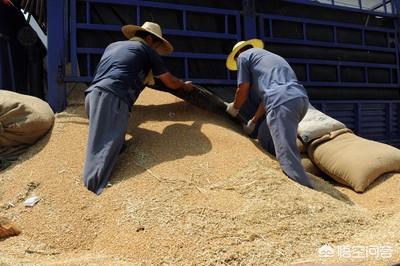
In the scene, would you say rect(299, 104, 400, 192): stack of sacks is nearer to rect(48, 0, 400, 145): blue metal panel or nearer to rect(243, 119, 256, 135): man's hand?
rect(243, 119, 256, 135): man's hand

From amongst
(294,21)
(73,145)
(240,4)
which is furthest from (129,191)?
(294,21)

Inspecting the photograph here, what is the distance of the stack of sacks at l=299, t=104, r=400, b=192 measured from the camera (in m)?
3.87

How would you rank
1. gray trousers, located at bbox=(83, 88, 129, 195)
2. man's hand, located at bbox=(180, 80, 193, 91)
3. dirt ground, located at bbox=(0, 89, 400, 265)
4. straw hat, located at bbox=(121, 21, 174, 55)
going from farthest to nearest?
man's hand, located at bbox=(180, 80, 193, 91) → straw hat, located at bbox=(121, 21, 174, 55) → gray trousers, located at bbox=(83, 88, 129, 195) → dirt ground, located at bbox=(0, 89, 400, 265)

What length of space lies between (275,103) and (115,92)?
135 centimetres

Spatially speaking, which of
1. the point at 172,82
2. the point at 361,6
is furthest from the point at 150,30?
the point at 361,6

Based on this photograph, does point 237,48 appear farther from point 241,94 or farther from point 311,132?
point 311,132

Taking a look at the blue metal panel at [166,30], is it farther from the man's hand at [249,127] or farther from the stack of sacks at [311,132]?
the stack of sacks at [311,132]

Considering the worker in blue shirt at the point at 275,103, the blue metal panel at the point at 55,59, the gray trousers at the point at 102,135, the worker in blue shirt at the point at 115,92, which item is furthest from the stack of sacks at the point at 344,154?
the blue metal panel at the point at 55,59

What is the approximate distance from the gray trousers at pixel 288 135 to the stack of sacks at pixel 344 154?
0.52 m

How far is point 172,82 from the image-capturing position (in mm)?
3996

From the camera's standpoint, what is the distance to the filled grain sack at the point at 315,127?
430 centimetres

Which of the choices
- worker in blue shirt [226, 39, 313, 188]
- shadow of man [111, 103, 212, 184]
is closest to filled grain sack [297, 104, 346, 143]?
worker in blue shirt [226, 39, 313, 188]

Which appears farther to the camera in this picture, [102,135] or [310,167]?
[310,167]

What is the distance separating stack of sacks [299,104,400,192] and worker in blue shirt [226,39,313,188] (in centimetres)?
45
